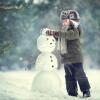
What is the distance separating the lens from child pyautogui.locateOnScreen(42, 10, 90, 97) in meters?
2.44

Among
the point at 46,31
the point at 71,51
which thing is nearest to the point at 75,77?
the point at 71,51

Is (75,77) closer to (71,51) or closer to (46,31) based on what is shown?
(71,51)

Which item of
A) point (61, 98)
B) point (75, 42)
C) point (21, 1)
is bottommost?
point (61, 98)

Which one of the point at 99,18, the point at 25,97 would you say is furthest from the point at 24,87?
the point at 99,18

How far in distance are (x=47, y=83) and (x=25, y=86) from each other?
0.30ft

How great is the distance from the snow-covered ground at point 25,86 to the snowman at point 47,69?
19 millimetres

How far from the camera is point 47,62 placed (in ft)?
7.99

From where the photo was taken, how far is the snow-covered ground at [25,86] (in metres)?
2.39

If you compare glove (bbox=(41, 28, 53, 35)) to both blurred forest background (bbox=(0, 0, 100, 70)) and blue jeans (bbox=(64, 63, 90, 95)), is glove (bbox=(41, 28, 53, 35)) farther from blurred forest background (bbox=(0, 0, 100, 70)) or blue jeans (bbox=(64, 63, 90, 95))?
blue jeans (bbox=(64, 63, 90, 95))

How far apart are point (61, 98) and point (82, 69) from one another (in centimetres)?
15

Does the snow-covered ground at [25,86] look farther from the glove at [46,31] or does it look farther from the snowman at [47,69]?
the glove at [46,31]

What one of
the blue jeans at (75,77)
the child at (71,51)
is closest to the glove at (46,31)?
the child at (71,51)

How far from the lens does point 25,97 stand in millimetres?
2389

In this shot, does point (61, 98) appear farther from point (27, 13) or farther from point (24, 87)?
point (27, 13)
